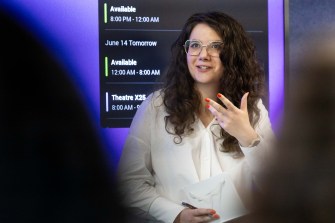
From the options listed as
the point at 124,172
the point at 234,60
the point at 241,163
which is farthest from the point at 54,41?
the point at 241,163

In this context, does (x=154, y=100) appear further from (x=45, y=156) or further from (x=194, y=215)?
(x=45, y=156)

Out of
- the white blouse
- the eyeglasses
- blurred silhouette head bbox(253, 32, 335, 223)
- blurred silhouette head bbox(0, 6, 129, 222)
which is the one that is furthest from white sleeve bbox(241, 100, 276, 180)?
blurred silhouette head bbox(0, 6, 129, 222)

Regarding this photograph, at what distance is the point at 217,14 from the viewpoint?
232cm

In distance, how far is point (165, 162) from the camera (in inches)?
89.6

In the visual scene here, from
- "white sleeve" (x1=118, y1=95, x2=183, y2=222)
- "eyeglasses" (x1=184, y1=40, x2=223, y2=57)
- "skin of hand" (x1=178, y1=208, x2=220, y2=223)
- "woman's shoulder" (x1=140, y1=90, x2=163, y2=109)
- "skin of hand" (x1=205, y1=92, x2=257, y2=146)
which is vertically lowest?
"skin of hand" (x1=178, y1=208, x2=220, y2=223)

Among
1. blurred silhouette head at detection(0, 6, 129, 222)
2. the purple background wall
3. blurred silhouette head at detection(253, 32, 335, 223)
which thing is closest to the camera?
blurred silhouette head at detection(0, 6, 129, 222)

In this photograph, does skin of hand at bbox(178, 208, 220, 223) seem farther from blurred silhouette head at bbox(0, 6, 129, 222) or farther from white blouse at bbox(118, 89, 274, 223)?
blurred silhouette head at bbox(0, 6, 129, 222)

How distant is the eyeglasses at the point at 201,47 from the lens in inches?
89.4

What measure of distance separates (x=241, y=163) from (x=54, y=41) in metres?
0.98

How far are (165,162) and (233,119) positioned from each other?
1.18ft

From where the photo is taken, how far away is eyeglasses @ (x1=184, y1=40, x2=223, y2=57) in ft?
7.45

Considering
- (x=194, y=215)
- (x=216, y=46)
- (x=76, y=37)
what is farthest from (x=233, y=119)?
(x=76, y=37)

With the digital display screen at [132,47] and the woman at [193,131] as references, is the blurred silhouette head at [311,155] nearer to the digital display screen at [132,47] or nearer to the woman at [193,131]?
the woman at [193,131]

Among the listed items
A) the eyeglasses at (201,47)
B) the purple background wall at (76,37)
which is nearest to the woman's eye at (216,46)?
the eyeglasses at (201,47)
